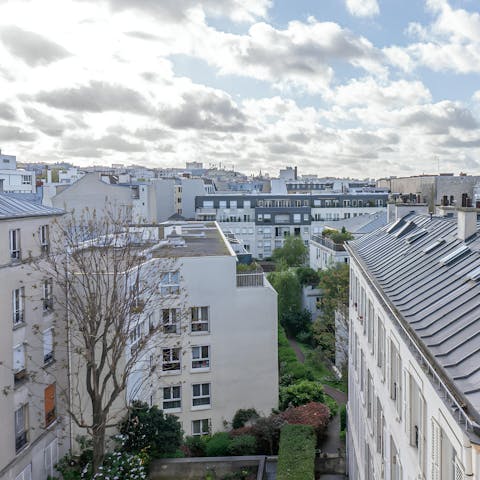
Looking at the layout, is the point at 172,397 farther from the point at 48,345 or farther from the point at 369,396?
the point at 369,396

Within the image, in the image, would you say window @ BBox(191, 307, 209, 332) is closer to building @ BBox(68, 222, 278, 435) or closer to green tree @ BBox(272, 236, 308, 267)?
building @ BBox(68, 222, 278, 435)

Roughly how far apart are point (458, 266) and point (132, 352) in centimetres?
1378

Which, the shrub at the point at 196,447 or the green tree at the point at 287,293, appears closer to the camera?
the shrub at the point at 196,447

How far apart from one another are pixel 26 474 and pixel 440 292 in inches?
609

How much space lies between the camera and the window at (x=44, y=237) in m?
21.1

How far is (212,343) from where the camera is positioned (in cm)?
2648

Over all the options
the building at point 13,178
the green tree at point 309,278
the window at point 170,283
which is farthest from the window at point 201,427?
the building at point 13,178

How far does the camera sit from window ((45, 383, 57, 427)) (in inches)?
822

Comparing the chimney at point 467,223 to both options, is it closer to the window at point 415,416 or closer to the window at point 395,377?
the window at point 395,377

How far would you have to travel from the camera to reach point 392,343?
12.7 meters

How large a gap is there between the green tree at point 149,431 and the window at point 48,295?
5063mm

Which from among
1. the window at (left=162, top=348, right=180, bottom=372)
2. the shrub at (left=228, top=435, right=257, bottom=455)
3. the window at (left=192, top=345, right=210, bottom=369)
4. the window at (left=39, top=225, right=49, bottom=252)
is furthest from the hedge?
the window at (left=39, top=225, right=49, bottom=252)

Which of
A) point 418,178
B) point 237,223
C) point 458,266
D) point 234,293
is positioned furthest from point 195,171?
point 458,266

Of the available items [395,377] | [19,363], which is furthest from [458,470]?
[19,363]
